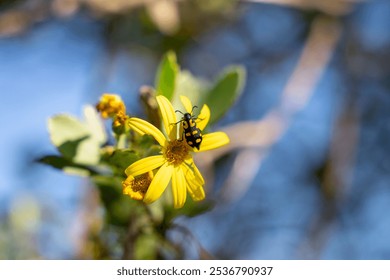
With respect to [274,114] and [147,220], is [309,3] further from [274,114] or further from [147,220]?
[147,220]

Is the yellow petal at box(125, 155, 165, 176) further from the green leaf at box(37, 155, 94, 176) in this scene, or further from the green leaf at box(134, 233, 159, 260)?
the green leaf at box(134, 233, 159, 260)

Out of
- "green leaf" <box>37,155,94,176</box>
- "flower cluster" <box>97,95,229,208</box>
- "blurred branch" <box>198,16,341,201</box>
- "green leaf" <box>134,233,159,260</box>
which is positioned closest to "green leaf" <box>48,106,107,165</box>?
"green leaf" <box>37,155,94,176</box>

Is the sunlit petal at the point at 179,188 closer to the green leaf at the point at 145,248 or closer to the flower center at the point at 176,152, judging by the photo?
the flower center at the point at 176,152

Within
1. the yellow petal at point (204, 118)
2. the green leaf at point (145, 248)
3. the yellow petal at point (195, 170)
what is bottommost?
the yellow petal at point (195, 170)

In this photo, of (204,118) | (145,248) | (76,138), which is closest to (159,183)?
(204,118)

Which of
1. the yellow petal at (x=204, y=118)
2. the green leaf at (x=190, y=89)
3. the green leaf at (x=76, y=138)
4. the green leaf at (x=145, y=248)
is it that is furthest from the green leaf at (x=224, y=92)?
the green leaf at (x=145, y=248)

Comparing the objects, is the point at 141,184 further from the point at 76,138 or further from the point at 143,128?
the point at 76,138
